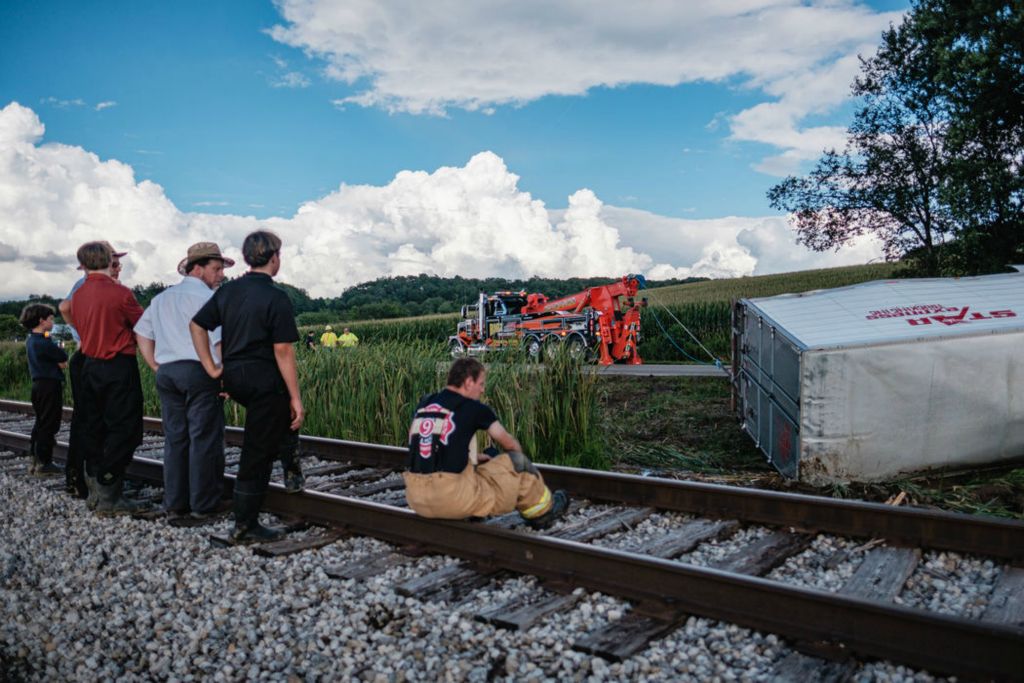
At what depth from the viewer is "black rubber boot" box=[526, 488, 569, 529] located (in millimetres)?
5418

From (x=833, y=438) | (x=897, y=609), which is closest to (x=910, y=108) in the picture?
(x=833, y=438)

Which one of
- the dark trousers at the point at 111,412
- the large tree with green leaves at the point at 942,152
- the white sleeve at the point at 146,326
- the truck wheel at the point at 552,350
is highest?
the large tree with green leaves at the point at 942,152

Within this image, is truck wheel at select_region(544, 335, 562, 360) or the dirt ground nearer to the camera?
the dirt ground

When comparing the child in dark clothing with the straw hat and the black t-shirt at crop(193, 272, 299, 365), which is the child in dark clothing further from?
the black t-shirt at crop(193, 272, 299, 365)

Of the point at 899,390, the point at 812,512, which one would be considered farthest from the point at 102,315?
the point at 899,390

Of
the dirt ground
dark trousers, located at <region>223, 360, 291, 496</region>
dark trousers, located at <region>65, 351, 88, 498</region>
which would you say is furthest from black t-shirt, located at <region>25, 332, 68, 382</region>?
the dirt ground

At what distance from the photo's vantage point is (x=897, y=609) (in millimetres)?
3520

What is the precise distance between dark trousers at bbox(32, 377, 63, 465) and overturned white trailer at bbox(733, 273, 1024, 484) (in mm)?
7462

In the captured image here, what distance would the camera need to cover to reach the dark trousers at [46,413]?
838 centimetres

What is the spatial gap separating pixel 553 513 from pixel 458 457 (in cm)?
99

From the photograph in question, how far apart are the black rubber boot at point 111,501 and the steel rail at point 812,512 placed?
3422 mm

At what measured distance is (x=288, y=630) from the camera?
13.3ft

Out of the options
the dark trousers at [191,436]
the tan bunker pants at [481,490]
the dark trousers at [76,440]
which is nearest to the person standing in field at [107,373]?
the dark trousers at [76,440]

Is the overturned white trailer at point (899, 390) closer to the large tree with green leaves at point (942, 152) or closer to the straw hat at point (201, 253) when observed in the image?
the straw hat at point (201, 253)
